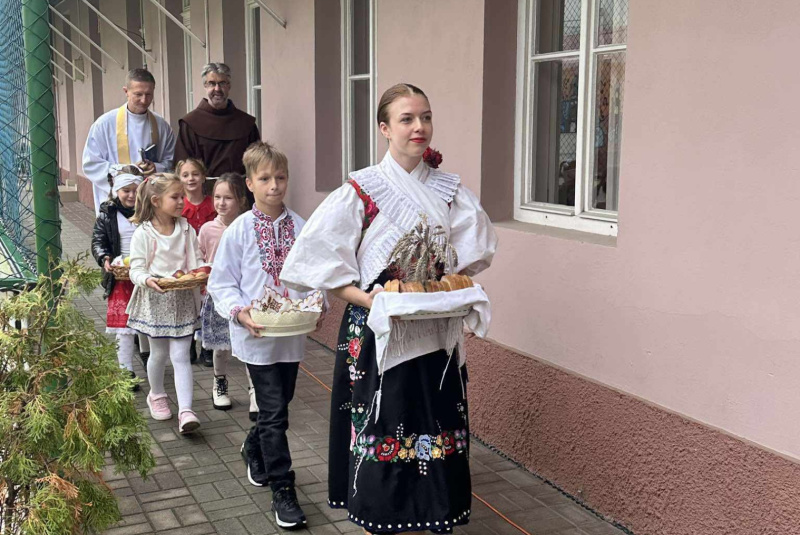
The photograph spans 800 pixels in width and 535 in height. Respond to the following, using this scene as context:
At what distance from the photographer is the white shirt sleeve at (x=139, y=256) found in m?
5.34

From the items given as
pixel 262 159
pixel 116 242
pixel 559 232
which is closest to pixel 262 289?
pixel 262 159

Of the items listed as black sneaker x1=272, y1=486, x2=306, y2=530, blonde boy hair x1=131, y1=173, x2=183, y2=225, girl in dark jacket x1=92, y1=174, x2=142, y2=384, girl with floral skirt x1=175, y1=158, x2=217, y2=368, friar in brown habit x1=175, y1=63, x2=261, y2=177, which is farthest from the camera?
friar in brown habit x1=175, y1=63, x2=261, y2=177

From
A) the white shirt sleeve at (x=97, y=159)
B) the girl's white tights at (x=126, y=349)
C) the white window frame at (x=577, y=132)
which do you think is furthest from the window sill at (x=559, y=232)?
the white shirt sleeve at (x=97, y=159)

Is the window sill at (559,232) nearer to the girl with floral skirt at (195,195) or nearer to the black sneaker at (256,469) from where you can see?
the black sneaker at (256,469)

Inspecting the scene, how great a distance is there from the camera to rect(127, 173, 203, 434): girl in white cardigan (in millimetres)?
5418

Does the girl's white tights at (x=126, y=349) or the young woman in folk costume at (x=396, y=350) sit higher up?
the young woman in folk costume at (x=396, y=350)

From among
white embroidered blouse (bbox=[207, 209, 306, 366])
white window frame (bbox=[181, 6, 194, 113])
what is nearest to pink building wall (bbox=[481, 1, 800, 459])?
white embroidered blouse (bbox=[207, 209, 306, 366])

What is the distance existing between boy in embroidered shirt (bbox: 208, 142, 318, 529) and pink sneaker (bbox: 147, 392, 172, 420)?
63.5 inches

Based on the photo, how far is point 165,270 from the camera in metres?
5.46

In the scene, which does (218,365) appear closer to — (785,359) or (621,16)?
(621,16)

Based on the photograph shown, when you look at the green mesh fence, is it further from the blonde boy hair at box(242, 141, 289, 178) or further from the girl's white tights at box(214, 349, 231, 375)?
the girl's white tights at box(214, 349, 231, 375)

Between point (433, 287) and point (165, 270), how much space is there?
8.71 feet

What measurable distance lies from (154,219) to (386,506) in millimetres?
2780

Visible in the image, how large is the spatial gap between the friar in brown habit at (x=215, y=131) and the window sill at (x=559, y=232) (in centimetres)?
308
